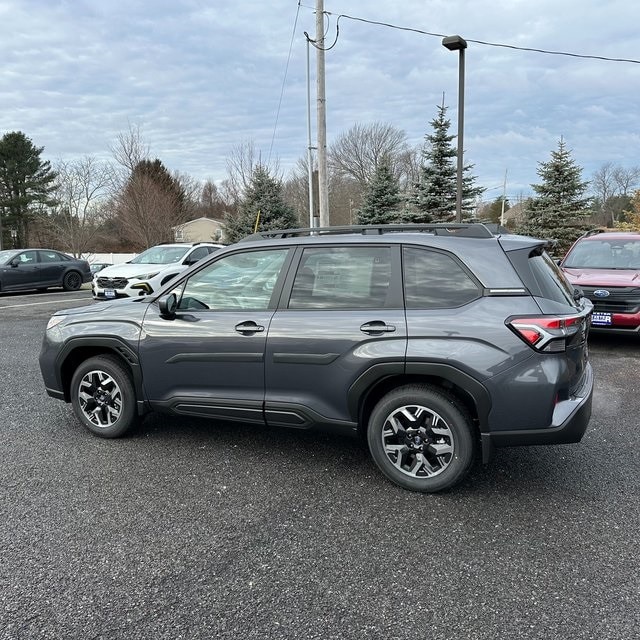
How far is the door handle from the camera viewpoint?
328 cm

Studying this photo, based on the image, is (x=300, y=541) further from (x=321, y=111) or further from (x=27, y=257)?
(x=27, y=257)

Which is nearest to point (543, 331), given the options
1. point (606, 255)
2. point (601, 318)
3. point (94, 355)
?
point (94, 355)

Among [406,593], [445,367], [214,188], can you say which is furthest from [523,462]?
[214,188]

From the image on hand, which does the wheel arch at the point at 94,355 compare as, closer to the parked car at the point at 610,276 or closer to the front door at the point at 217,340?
the front door at the point at 217,340

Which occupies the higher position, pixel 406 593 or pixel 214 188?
pixel 214 188

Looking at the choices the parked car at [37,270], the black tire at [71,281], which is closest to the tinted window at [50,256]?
the parked car at [37,270]

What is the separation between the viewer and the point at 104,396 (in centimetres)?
421

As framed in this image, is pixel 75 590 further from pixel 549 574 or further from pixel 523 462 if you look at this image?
pixel 523 462

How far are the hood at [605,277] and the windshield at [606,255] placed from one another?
32 centimetres

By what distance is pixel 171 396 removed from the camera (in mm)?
3932

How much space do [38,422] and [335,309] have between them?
3.05m

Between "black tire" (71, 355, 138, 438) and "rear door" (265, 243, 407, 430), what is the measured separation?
4.18ft

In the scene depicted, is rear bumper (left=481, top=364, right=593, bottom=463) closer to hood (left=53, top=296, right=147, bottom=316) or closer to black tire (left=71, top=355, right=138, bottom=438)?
black tire (left=71, top=355, right=138, bottom=438)

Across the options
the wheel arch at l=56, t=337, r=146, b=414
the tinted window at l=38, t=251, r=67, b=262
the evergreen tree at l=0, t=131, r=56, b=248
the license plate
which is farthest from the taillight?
the evergreen tree at l=0, t=131, r=56, b=248
